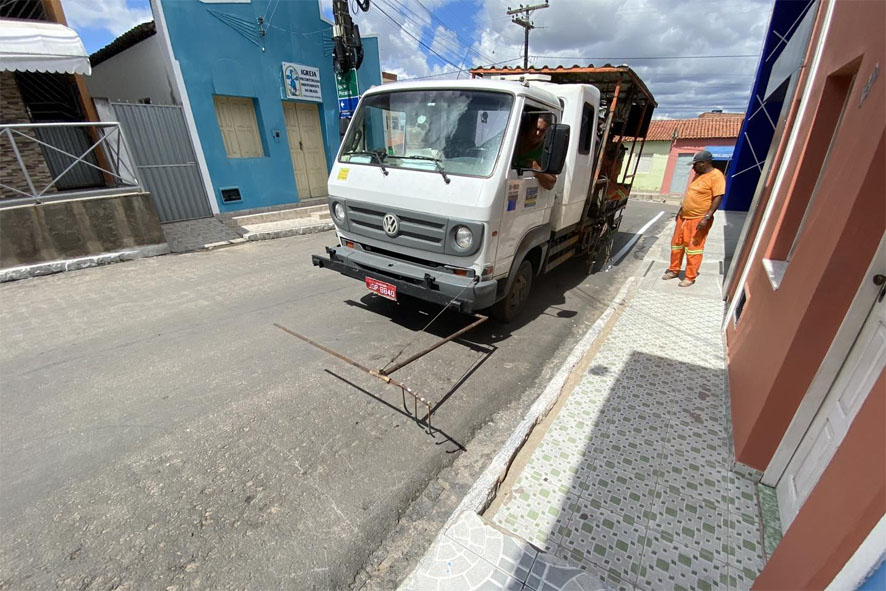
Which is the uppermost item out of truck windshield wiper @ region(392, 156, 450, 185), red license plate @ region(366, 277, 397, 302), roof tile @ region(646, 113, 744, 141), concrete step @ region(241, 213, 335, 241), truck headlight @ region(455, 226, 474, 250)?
roof tile @ region(646, 113, 744, 141)

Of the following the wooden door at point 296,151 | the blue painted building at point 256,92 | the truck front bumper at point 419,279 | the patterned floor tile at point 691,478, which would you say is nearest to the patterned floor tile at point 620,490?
the patterned floor tile at point 691,478

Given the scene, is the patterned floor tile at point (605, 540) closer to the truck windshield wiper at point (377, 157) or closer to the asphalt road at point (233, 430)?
the asphalt road at point (233, 430)

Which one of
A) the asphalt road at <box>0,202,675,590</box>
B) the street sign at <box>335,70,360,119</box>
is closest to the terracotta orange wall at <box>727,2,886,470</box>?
the asphalt road at <box>0,202,675,590</box>

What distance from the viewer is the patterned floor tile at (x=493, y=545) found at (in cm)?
182

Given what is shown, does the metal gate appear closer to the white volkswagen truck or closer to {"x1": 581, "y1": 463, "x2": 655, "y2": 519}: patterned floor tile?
the white volkswagen truck

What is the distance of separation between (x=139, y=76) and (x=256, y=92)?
2991 mm

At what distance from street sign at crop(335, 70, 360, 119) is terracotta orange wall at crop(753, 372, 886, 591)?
1033 centimetres

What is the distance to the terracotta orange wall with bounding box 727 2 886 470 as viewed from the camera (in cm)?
169

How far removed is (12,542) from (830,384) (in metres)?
4.29

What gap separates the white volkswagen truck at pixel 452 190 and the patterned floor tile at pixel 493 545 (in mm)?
1730

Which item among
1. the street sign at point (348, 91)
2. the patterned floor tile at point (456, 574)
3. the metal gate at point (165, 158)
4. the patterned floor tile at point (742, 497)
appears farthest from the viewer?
the street sign at point (348, 91)

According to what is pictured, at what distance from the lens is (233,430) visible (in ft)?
8.96

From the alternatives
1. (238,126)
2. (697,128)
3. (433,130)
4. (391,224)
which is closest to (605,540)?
(391,224)

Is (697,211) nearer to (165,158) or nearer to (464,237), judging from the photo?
(464,237)
